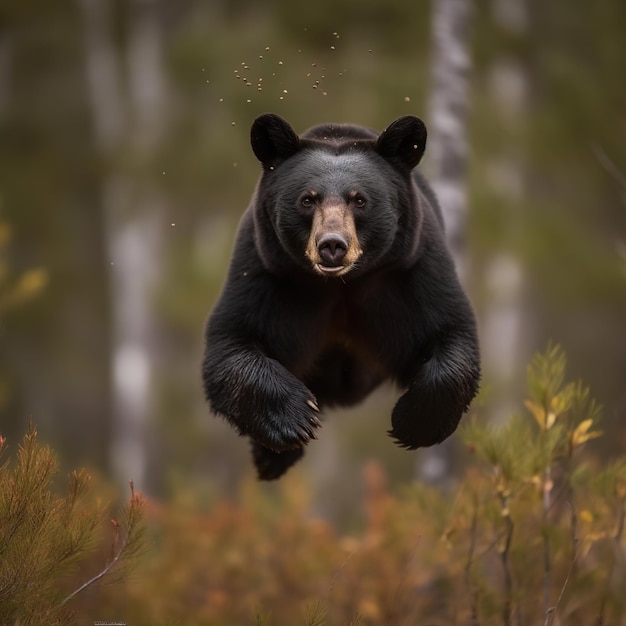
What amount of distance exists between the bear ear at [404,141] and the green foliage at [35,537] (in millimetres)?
1485

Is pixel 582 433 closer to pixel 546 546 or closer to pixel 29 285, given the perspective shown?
pixel 546 546

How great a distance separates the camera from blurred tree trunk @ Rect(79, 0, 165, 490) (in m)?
13.1

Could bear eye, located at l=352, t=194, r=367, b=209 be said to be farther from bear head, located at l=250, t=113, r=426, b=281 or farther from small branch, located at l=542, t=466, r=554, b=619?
small branch, located at l=542, t=466, r=554, b=619

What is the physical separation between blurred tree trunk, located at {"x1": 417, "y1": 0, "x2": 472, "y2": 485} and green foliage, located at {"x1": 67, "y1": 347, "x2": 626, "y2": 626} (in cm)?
43

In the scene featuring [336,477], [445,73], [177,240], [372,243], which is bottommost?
[336,477]

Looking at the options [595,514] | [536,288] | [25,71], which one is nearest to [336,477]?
[536,288]

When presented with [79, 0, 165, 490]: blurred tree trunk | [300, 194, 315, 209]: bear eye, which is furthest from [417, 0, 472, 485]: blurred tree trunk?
[79, 0, 165, 490]: blurred tree trunk

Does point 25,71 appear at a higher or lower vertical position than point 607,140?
lower

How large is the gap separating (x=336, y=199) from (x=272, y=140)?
1.15 ft

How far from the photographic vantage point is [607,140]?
1144cm

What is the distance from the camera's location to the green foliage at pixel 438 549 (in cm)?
412

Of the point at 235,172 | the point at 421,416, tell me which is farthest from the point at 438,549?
the point at 235,172

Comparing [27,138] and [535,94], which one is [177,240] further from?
[535,94]

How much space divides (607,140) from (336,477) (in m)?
6.56
